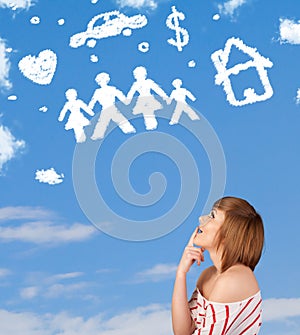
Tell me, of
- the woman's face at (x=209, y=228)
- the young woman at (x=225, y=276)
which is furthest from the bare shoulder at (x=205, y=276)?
the woman's face at (x=209, y=228)

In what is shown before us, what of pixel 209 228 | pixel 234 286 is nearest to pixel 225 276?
pixel 234 286

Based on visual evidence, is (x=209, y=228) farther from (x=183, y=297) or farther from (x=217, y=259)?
(x=183, y=297)

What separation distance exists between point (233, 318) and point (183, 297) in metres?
0.23

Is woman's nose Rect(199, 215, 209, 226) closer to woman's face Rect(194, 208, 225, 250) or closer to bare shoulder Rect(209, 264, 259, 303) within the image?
woman's face Rect(194, 208, 225, 250)

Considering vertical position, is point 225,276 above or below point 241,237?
below

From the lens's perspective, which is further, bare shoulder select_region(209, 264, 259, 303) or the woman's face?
the woman's face

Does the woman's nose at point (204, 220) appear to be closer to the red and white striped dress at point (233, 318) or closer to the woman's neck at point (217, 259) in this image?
Result: the woman's neck at point (217, 259)

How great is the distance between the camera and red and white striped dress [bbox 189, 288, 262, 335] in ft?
6.57

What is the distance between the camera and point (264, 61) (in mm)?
4078

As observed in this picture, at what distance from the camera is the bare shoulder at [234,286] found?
79.5 inches

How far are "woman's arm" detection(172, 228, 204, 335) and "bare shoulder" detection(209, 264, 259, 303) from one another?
0.16m

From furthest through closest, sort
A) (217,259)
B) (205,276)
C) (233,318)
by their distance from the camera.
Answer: (205,276)
(217,259)
(233,318)

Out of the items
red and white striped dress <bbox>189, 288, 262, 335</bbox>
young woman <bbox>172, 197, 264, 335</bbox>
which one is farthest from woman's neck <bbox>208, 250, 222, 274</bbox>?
red and white striped dress <bbox>189, 288, 262, 335</bbox>

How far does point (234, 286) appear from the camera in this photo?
2025 mm
